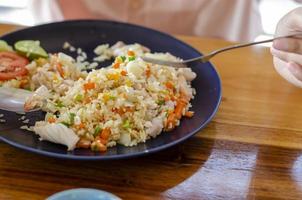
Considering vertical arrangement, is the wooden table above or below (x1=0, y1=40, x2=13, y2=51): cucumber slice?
below

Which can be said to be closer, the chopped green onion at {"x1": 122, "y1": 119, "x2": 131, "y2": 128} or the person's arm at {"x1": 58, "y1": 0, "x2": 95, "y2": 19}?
the chopped green onion at {"x1": 122, "y1": 119, "x2": 131, "y2": 128}

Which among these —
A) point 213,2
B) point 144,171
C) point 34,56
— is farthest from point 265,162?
point 213,2

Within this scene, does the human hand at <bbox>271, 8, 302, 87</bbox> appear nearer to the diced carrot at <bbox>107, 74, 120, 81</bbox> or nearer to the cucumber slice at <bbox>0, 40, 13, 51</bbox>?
the diced carrot at <bbox>107, 74, 120, 81</bbox>

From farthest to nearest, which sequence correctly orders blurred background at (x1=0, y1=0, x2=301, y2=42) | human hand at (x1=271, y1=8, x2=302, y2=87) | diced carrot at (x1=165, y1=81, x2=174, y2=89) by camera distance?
blurred background at (x1=0, y1=0, x2=301, y2=42) → diced carrot at (x1=165, y1=81, x2=174, y2=89) → human hand at (x1=271, y1=8, x2=302, y2=87)

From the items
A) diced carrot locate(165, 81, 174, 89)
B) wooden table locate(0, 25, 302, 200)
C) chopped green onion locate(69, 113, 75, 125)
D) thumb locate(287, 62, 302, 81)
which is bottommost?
wooden table locate(0, 25, 302, 200)

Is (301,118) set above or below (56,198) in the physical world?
above

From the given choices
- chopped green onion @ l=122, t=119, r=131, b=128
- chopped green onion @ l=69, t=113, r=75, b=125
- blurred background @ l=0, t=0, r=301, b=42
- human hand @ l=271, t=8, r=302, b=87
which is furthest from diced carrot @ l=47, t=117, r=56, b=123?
blurred background @ l=0, t=0, r=301, b=42

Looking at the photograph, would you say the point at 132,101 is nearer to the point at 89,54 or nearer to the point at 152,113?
the point at 152,113
